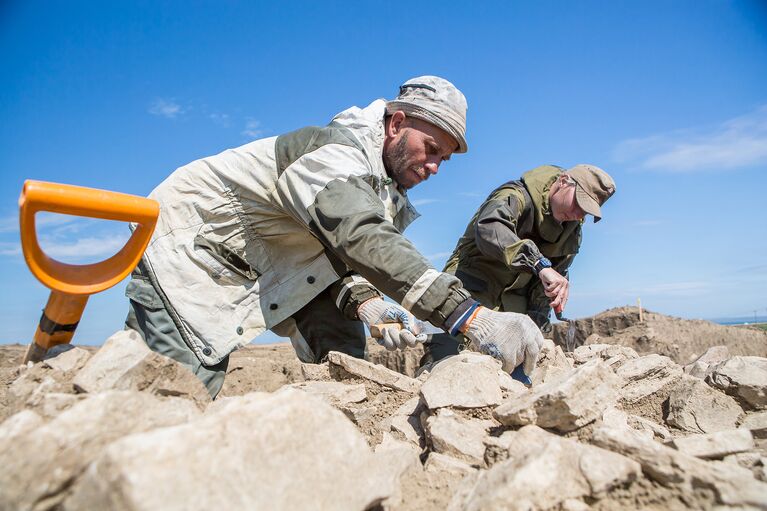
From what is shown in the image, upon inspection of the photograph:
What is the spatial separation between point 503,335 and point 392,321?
70 cm

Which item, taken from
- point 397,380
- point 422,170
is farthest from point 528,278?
point 397,380

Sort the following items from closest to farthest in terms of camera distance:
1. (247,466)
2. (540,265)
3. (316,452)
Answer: (247,466), (316,452), (540,265)

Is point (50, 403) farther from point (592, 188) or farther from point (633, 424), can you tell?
point (592, 188)

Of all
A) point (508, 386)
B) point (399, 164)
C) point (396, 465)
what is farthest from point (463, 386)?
point (399, 164)

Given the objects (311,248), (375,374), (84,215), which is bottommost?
(375,374)

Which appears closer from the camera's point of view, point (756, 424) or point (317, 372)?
point (756, 424)

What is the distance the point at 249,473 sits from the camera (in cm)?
113

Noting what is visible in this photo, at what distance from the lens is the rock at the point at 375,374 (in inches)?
110

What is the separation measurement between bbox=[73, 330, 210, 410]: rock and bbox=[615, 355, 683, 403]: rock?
242 cm

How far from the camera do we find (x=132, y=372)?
171 centimetres

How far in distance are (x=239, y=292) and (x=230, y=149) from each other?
0.84 m

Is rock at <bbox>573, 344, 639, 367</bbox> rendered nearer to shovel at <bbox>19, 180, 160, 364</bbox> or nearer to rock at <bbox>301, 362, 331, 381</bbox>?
rock at <bbox>301, 362, 331, 381</bbox>

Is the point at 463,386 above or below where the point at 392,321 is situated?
below

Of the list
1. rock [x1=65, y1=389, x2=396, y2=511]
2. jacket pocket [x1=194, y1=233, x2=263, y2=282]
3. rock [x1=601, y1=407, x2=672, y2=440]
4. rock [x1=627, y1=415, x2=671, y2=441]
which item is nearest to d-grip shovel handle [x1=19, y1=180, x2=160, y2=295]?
rock [x1=65, y1=389, x2=396, y2=511]
